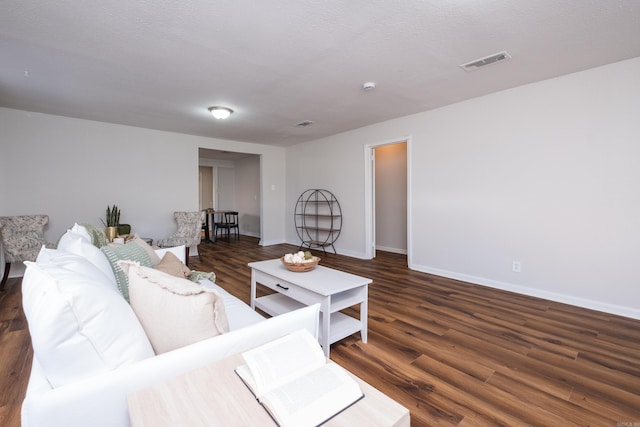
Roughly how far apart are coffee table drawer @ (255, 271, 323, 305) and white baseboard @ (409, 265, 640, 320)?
260 cm

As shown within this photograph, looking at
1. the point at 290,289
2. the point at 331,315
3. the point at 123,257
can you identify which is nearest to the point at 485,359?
the point at 331,315

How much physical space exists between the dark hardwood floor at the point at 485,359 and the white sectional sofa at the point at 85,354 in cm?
113

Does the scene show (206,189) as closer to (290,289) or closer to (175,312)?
(290,289)

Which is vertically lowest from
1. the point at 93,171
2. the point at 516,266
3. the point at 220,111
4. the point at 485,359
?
the point at 485,359

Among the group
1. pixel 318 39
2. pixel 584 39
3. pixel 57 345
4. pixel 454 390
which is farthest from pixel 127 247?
pixel 584 39

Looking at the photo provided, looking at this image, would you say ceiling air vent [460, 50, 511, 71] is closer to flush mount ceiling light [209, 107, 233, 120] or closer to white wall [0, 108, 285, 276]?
flush mount ceiling light [209, 107, 233, 120]

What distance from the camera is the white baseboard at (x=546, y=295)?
8.64 feet

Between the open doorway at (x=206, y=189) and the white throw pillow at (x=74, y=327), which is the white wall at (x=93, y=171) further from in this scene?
the white throw pillow at (x=74, y=327)

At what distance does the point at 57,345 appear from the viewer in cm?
74

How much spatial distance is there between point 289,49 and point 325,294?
200 centimetres

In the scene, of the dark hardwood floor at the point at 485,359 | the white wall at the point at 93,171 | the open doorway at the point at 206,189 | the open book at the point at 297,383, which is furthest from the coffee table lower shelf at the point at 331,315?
the open doorway at the point at 206,189

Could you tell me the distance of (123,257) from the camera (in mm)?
1713

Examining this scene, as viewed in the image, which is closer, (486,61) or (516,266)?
(486,61)

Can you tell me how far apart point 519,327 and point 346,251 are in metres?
3.29
